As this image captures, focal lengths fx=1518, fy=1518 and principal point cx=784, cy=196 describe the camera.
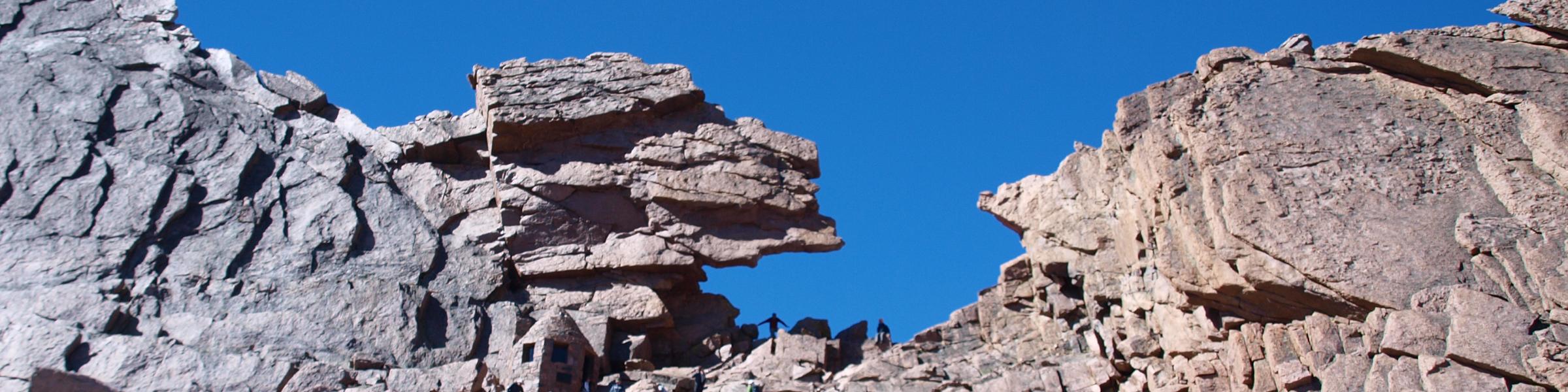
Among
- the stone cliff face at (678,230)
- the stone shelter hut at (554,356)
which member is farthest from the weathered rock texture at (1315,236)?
the stone shelter hut at (554,356)

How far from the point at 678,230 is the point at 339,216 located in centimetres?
753

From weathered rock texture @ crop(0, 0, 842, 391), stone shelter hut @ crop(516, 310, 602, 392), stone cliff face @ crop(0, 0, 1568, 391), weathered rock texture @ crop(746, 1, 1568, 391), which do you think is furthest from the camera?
stone shelter hut @ crop(516, 310, 602, 392)

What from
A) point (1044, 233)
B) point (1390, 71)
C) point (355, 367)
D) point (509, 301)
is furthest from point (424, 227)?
point (1390, 71)

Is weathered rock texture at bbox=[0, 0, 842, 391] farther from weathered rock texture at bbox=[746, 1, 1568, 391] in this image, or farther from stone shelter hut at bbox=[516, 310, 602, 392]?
weathered rock texture at bbox=[746, 1, 1568, 391]

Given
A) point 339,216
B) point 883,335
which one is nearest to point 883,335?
point 883,335

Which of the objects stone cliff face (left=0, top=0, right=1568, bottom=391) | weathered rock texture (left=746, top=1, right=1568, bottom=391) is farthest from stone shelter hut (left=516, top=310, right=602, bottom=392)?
weathered rock texture (left=746, top=1, right=1568, bottom=391)

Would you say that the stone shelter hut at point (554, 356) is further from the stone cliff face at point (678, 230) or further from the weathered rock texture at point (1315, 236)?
the weathered rock texture at point (1315, 236)

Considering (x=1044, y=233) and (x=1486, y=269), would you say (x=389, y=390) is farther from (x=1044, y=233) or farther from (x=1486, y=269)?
(x=1486, y=269)

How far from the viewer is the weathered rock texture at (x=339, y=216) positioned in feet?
96.7

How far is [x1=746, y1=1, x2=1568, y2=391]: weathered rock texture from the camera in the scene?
2461 cm

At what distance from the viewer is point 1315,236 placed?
26188 mm

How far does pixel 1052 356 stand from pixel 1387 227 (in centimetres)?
827

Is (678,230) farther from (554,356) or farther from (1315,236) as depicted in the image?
(1315,236)

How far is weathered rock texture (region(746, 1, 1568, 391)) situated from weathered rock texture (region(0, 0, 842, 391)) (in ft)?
17.9
